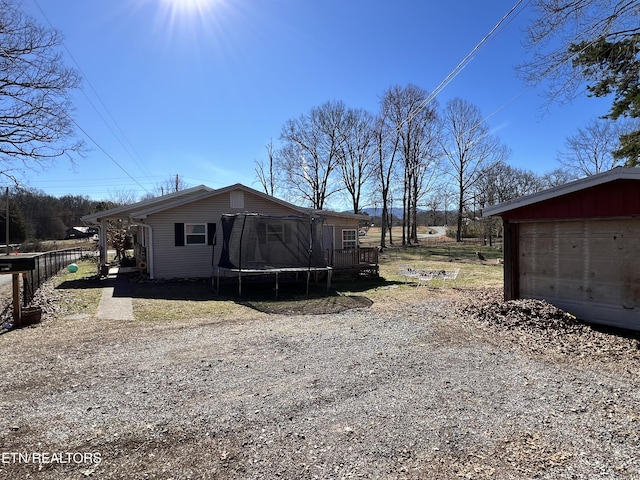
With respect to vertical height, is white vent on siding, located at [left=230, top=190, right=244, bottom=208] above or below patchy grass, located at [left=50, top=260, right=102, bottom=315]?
above

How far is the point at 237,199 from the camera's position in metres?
14.5

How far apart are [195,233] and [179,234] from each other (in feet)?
1.83

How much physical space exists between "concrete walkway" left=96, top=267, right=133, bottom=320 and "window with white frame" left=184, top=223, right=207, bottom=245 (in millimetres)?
2476

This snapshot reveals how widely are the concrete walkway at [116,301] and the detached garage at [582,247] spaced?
8.28 meters

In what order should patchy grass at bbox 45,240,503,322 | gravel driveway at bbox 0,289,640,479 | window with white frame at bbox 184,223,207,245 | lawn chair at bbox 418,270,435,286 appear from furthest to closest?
1. window with white frame at bbox 184,223,207,245
2. lawn chair at bbox 418,270,435,286
3. patchy grass at bbox 45,240,503,322
4. gravel driveway at bbox 0,289,640,479

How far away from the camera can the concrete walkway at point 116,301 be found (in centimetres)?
802

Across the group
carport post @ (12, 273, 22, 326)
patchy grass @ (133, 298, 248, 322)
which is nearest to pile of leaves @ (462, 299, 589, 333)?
patchy grass @ (133, 298, 248, 322)

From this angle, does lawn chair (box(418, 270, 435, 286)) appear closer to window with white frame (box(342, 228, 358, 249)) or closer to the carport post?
window with white frame (box(342, 228, 358, 249))

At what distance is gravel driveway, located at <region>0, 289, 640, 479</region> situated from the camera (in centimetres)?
273

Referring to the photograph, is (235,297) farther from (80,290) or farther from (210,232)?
(80,290)

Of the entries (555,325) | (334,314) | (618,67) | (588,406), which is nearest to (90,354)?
(334,314)

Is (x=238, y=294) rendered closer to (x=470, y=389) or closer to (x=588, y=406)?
(x=470, y=389)

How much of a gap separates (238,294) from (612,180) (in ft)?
29.4

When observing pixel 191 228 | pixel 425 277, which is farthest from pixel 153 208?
pixel 425 277
